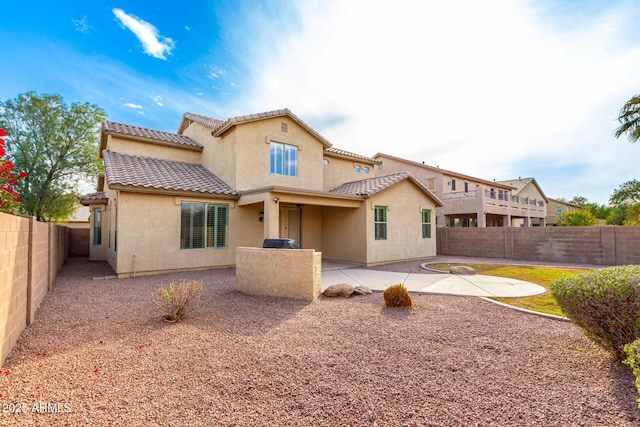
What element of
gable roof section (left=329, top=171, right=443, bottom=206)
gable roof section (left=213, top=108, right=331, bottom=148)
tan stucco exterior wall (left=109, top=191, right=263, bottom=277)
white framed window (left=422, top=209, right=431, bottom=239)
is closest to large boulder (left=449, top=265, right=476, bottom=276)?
gable roof section (left=329, top=171, right=443, bottom=206)

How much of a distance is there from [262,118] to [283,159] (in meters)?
2.16

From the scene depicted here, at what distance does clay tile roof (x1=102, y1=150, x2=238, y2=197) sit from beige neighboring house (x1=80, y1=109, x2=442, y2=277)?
46mm

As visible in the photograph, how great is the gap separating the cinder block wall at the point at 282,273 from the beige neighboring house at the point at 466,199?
20221mm

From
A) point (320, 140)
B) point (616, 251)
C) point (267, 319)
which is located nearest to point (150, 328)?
point (267, 319)

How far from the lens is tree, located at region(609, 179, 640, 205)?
35125 millimetres

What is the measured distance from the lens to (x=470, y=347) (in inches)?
177

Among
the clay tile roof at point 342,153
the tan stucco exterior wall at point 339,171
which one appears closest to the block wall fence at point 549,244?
the tan stucco exterior wall at point 339,171

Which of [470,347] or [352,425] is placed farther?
[470,347]

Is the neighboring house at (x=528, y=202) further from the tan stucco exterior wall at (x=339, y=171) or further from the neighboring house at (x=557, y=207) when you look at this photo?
the tan stucco exterior wall at (x=339, y=171)

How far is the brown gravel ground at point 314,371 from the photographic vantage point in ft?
9.40

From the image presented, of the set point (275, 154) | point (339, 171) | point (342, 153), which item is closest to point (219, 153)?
point (275, 154)

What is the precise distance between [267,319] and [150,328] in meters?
2.13

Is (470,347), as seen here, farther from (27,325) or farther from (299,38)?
(299,38)

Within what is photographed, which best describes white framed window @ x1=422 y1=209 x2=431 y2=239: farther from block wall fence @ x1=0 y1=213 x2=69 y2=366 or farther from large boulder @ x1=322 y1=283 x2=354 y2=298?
A: block wall fence @ x1=0 y1=213 x2=69 y2=366
